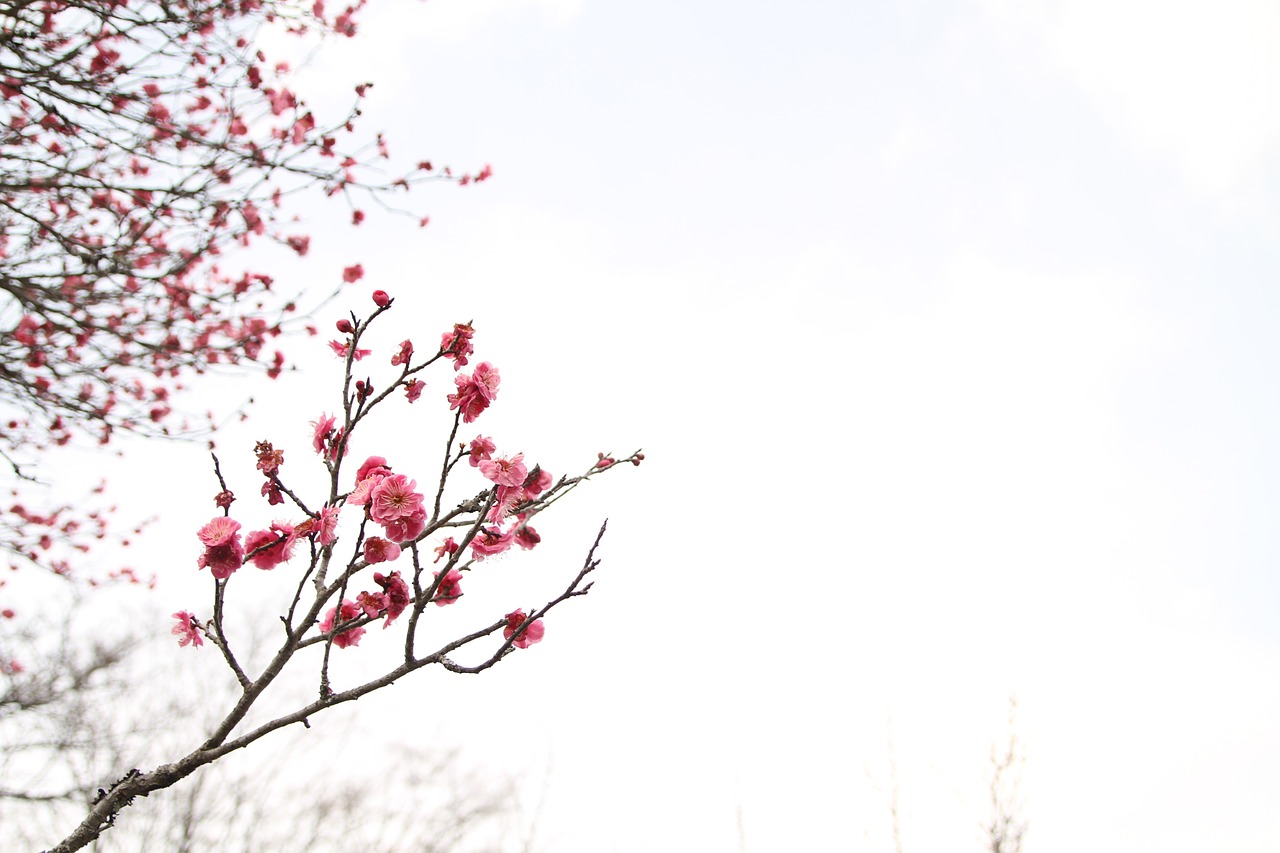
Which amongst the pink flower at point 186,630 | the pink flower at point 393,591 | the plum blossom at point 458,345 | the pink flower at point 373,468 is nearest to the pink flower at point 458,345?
the plum blossom at point 458,345

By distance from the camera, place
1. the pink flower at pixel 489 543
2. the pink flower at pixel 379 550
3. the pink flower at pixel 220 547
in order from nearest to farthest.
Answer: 1. the pink flower at pixel 220 547
2. the pink flower at pixel 379 550
3. the pink flower at pixel 489 543

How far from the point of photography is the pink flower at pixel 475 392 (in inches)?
85.5

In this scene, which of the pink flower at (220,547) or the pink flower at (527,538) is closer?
the pink flower at (220,547)

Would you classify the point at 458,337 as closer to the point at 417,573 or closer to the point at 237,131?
the point at 417,573

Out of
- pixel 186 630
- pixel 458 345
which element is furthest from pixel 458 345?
pixel 186 630

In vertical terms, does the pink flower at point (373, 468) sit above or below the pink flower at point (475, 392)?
below

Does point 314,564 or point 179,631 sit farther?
point 179,631

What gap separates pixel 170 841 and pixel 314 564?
9.72 m

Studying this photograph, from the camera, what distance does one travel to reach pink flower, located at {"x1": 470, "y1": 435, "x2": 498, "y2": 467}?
2.18m

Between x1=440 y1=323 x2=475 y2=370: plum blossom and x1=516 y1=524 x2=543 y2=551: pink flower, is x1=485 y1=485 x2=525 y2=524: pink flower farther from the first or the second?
x1=440 y1=323 x2=475 y2=370: plum blossom

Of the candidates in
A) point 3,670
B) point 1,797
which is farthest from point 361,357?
point 3,670

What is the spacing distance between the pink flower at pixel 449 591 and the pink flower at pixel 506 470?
29 cm

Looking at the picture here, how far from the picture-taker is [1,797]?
5270 millimetres

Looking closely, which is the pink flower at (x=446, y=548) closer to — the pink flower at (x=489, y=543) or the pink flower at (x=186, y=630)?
the pink flower at (x=489, y=543)
